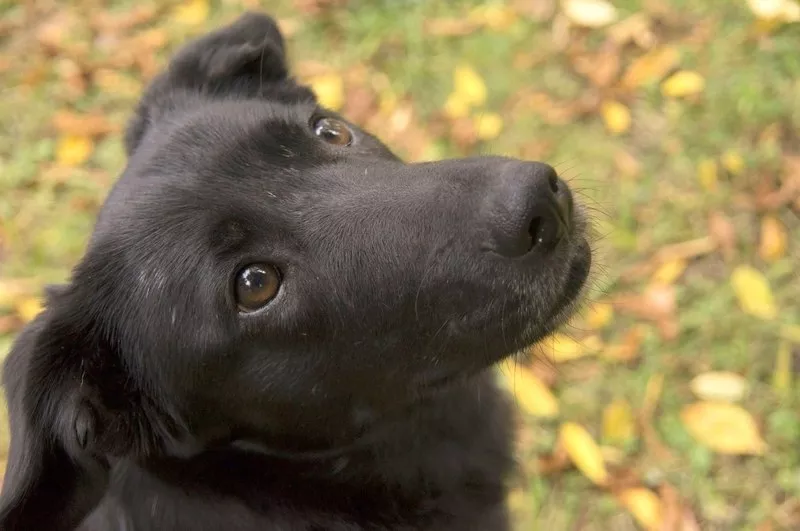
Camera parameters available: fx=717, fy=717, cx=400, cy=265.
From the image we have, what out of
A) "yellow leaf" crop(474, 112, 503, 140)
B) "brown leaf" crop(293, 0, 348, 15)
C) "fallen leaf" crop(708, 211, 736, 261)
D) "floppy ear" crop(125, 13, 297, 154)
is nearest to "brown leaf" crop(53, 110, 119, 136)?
"brown leaf" crop(293, 0, 348, 15)

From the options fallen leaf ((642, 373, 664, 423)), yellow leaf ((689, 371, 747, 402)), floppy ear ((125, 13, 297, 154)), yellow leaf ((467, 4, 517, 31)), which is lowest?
fallen leaf ((642, 373, 664, 423))

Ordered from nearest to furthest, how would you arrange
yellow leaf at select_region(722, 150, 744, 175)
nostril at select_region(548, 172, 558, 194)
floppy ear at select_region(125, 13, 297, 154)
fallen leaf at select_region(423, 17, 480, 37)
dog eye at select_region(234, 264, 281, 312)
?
nostril at select_region(548, 172, 558, 194)
dog eye at select_region(234, 264, 281, 312)
floppy ear at select_region(125, 13, 297, 154)
yellow leaf at select_region(722, 150, 744, 175)
fallen leaf at select_region(423, 17, 480, 37)

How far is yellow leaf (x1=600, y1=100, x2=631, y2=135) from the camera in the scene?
385cm

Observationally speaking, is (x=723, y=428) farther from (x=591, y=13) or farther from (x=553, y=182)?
(x=591, y=13)

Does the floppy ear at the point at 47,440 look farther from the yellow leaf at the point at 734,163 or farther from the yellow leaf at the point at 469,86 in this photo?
the yellow leaf at the point at 734,163

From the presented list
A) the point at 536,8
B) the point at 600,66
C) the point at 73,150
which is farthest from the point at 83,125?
the point at 600,66

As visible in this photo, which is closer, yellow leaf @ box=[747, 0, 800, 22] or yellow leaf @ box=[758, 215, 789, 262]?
yellow leaf @ box=[758, 215, 789, 262]

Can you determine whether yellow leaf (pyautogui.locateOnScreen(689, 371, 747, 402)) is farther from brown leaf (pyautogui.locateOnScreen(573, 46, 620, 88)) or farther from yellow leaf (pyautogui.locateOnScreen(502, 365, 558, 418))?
brown leaf (pyautogui.locateOnScreen(573, 46, 620, 88))

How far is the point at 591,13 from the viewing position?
423 cm

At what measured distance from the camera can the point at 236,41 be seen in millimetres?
2520

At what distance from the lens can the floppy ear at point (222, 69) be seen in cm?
240

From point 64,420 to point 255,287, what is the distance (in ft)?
1.80

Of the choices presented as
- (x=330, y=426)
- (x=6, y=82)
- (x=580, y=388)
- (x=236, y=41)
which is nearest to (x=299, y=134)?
(x=236, y=41)

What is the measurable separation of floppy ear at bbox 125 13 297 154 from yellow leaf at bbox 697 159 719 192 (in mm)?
2171
